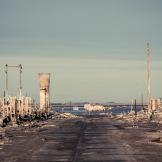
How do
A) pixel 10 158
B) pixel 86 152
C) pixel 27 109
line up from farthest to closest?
pixel 27 109, pixel 86 152, pixel 10 158

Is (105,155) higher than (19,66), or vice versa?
(19,66)

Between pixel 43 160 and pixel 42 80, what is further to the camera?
pixel 42 80

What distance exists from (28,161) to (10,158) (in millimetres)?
2429

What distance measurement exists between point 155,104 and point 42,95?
32911 mm

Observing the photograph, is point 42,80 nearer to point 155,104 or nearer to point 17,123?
point 155,104

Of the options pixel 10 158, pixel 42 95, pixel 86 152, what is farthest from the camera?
pixel 42 95

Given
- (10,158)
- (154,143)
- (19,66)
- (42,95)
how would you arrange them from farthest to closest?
(42,95), (19,66), (154,143), (10,158)

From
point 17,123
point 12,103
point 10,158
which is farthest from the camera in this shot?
point 12,103

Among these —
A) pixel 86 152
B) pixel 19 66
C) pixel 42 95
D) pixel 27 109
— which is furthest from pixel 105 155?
pixel 42 95

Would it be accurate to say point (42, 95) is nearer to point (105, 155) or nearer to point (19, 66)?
point (19, 66)

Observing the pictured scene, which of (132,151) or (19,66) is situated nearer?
(132,151)

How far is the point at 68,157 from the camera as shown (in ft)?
108

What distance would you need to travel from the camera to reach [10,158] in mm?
33156

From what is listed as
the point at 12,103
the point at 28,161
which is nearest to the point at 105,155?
the point at 28,161
